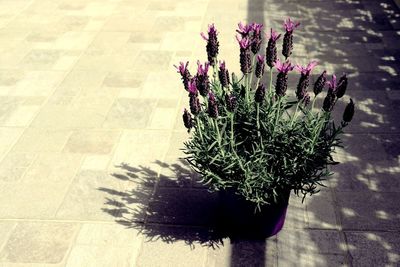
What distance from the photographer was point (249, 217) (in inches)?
151

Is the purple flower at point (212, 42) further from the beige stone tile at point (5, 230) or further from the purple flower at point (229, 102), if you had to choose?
the beige stone tile at point (5, 230)

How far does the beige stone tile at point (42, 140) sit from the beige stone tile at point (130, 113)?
66 cm

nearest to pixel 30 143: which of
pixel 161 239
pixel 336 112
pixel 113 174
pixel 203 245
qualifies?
pixel 113 174

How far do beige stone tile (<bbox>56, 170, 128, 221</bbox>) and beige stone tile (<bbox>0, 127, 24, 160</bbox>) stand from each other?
132cm

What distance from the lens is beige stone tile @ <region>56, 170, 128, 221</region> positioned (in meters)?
4.48

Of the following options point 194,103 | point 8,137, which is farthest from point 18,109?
point 194,103

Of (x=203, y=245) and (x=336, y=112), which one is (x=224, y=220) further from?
(x=336, y=112)

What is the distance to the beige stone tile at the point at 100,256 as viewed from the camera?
157 inches

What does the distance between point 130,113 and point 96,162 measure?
3.73 ft

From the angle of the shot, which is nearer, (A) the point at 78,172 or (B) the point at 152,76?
(A) the point at 78,172

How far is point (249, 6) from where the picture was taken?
30.7ft

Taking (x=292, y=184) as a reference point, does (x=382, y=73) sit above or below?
below

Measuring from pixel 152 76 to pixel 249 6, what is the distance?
148 inches

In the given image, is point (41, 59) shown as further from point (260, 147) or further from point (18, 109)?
point (260, 147)
